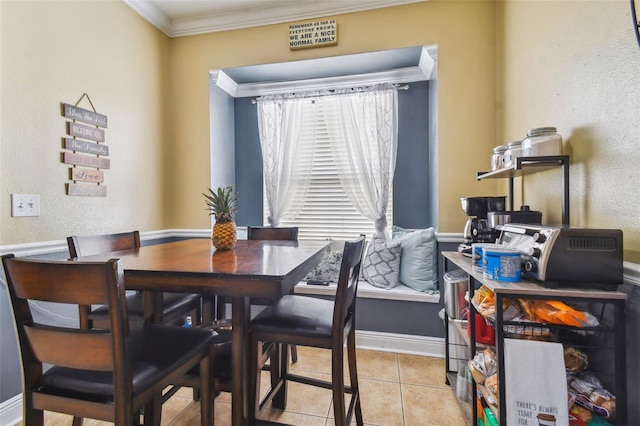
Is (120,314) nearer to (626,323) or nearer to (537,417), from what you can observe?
(537,417)

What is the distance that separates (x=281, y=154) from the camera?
302cm

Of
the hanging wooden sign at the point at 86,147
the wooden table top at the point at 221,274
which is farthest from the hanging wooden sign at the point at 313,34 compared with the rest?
the wooden table top at the point at 221,274

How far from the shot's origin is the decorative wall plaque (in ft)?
6.43

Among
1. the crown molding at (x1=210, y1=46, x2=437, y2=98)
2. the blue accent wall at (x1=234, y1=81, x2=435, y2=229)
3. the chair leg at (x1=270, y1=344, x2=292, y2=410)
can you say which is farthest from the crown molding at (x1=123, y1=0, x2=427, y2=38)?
the chair leg at (x1=270, y1=344, x2=292, y2=410)

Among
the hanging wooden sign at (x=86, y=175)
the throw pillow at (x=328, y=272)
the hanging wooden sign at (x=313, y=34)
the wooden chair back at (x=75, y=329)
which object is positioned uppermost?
the hanging wooden sign at (x=313, y=34)

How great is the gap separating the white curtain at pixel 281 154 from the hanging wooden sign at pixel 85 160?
131 centimetres

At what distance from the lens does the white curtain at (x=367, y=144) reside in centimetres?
277

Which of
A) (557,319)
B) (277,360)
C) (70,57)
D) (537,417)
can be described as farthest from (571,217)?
(70,57)

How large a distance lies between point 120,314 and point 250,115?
9.03 ft

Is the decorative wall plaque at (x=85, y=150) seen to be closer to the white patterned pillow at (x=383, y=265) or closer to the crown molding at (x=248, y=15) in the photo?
the crown molding at (x=248, y=15)

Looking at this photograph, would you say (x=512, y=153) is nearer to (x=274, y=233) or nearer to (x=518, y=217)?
(x=518, y=217)

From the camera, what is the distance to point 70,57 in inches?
77.9

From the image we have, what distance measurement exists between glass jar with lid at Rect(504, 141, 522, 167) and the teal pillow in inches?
35.6

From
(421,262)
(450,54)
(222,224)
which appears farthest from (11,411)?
(450,54)
